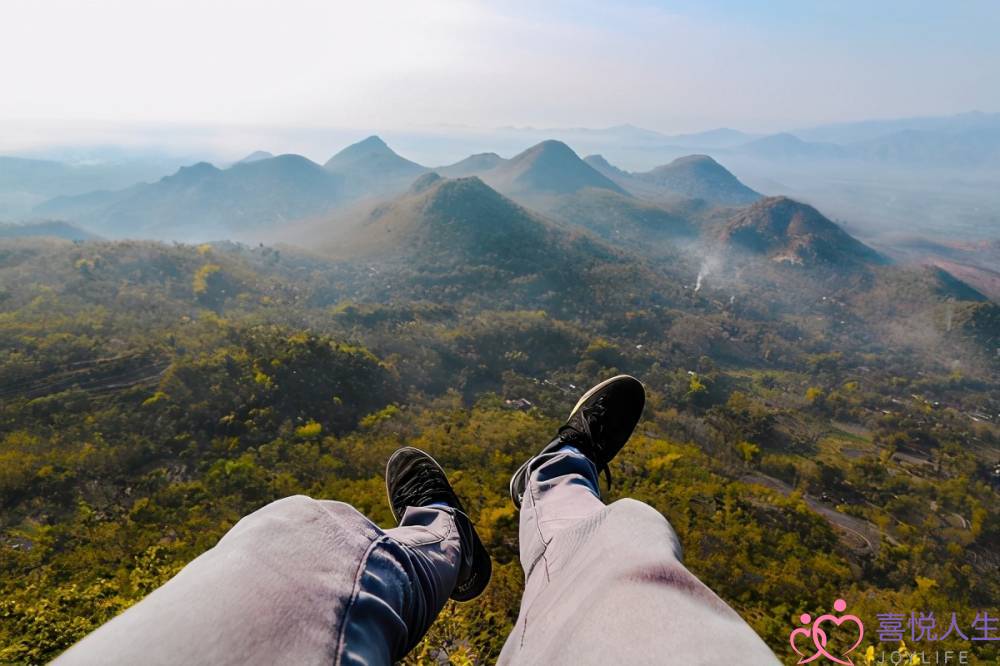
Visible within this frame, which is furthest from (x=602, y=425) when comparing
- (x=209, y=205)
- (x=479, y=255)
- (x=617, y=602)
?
(x=209, y=205)

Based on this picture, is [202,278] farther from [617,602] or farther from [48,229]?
[48,229]

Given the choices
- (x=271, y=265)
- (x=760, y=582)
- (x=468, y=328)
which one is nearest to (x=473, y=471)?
(x=760, y=582)

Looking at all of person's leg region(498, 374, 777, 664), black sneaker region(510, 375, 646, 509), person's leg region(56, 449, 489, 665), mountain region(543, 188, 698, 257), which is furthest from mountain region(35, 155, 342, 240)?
person's leg region(498, 374, 777, 664)

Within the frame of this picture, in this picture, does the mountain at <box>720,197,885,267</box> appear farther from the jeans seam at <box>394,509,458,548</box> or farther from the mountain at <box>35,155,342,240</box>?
the mountain at <box>35,155,342,240</box>

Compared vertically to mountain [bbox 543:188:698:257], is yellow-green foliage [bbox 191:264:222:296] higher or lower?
lower

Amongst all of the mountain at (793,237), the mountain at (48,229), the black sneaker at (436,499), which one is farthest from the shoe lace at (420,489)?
the mountain at (48,229)

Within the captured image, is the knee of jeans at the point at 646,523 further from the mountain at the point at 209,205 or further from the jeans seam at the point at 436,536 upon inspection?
the mountain at the point at 209,205
